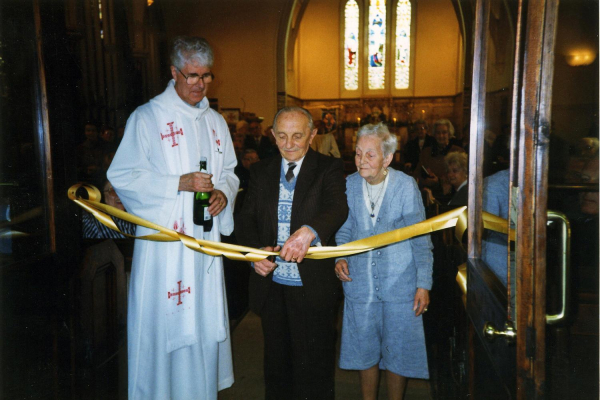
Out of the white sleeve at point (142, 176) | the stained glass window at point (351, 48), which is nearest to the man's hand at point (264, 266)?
the white sleeve at point (142, 176)

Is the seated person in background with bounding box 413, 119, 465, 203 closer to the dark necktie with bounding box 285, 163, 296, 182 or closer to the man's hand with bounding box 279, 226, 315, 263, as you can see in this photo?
the dark necktie with bounding box 285, 163, 296, 182

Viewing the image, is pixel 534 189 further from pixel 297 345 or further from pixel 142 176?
pixel 142 176

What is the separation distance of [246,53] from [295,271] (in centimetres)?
1138

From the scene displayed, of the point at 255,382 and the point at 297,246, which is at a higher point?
the point at 297,246

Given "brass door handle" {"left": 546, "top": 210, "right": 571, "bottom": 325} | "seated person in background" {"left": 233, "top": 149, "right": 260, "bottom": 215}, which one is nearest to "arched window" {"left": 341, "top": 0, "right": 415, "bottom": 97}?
"seated person in background" {"left": 233, "top": 149, "right": 260, "bottom": 215}

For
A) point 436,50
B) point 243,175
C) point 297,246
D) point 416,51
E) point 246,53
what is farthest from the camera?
point 416,51

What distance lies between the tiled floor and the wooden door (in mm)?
1352

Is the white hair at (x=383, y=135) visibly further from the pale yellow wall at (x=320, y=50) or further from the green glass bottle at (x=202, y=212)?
the pale yellow wall at (x=320, y=50)

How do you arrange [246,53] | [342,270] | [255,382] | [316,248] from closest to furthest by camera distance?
1. [316,248]
2. [342,270]
3. [255,382]
4. [246,53]

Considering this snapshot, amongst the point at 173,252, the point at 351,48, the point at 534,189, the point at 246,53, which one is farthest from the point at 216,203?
the point at 351,48

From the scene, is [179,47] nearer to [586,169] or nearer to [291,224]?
[291,224]

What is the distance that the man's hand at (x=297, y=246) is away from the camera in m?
2.14

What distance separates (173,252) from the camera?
2514 millimetres

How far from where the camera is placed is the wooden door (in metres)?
1.03
